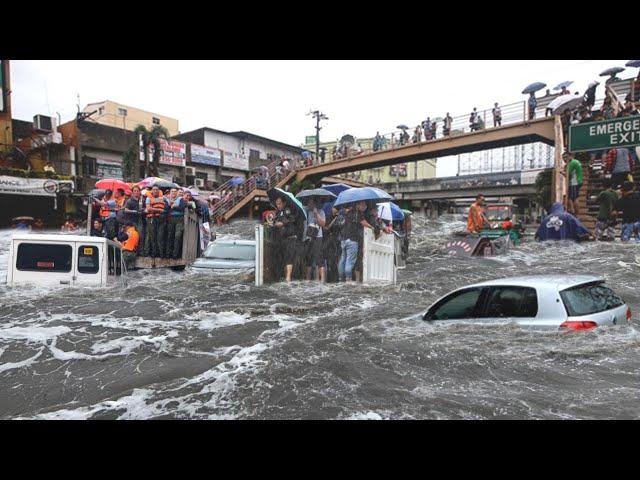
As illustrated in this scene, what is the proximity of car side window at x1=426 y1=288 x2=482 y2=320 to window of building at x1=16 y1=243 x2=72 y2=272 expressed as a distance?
22.3ft

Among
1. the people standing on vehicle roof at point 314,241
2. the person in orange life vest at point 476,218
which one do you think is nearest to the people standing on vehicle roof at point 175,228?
the people standing on vehicle roof at point 314,241

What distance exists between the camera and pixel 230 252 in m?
11.9

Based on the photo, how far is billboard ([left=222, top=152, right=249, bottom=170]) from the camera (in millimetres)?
43875

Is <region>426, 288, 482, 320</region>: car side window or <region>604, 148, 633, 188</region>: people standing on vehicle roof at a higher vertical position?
<region>604, 148, 633, 188</region>: people standing on vehicle roof

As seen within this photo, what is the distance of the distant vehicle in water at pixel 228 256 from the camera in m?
11.0

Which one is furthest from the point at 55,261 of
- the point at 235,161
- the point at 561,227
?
the point at 235,161

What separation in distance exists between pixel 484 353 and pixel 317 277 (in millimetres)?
5665

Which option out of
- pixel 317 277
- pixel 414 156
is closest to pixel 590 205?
pixel 317 277

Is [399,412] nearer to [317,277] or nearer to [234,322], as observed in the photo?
[234,322]

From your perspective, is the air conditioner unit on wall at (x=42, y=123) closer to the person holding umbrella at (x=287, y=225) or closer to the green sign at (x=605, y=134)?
the person holding umbrella at (x=287, y=225)

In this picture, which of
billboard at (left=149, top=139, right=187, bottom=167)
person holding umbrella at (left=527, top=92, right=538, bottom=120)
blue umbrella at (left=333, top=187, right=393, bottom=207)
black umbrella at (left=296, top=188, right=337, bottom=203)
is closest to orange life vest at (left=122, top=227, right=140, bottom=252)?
black umbrella at (left=296, top=188, right=337, bottom=203)

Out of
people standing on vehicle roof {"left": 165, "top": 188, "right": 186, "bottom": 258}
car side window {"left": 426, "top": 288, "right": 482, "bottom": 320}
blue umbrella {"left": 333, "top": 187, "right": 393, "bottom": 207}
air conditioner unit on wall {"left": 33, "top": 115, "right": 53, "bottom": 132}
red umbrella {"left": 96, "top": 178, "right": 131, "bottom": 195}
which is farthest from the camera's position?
air conditioner unit on wall {"left": 33, "top": 115, "right": 53, "bottom": 132}

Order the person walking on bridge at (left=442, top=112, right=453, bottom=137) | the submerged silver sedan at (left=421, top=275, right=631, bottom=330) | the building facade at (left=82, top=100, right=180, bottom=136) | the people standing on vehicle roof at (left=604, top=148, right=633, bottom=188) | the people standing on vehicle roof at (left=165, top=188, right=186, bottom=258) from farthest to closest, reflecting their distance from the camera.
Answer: the building facade at (left=82, top=100, right=180, bottom=136)
the person walking on bridge at (left=442, top=112, right=453, bottom=137)
the people standing on vehicle roof at (left=604, top=148, right=633, bottom=188)
the people standing on vehicle roof at (left=165, top=188, right=186, bottom=258)
the submerged silver sedan at (left=421, top=275, right=631, bottom=330)

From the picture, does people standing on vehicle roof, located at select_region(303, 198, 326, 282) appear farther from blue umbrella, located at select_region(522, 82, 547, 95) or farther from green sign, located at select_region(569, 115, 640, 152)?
blue umbrella, located at select_region(522, 82, 547, 95)
